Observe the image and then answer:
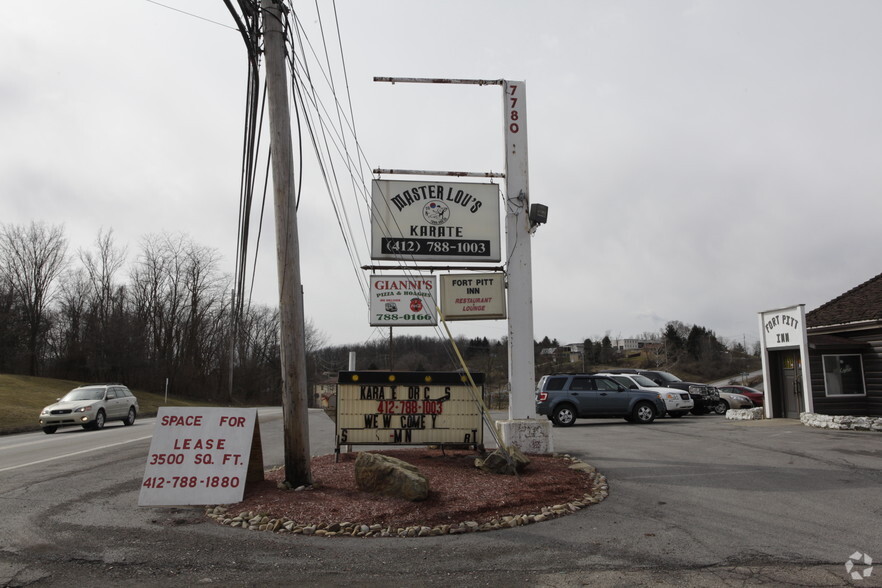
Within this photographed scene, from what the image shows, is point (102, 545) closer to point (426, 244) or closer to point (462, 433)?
point (462, 433)

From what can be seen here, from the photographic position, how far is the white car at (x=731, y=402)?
2595cm

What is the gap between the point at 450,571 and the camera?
4965 mm

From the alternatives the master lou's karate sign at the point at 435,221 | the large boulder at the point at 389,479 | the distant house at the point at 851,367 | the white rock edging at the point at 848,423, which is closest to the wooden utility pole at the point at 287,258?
the large boulder at the point at 389,479

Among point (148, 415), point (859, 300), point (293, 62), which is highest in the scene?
point (293, 62)

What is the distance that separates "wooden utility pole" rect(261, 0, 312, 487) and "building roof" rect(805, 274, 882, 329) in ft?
58.9

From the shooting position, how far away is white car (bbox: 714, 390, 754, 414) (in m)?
26.0

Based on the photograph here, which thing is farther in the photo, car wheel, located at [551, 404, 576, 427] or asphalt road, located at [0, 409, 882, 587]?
car wheel, located at [551, 404, 576, 427]

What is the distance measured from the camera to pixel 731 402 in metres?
26.5

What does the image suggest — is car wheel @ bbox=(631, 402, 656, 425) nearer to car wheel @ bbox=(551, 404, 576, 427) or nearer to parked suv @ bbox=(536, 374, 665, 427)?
parked suv @ bbox=(536, 374, 665, 427)

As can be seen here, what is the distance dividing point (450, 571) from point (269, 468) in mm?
6475

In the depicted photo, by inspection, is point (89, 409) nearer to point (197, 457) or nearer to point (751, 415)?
point (197, 457)

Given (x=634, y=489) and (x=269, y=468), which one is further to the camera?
(x=269, y=468)

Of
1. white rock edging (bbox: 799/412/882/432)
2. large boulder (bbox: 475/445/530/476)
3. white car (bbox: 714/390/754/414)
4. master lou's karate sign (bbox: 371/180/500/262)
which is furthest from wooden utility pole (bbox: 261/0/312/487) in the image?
white car (bbox: 714/390/754/414)

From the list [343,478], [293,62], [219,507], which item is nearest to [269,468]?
[343,478]
